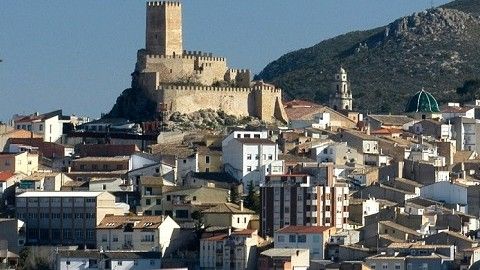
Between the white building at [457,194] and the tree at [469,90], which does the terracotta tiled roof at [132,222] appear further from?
the tree at [469,90]

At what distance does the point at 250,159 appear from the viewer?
101 meters

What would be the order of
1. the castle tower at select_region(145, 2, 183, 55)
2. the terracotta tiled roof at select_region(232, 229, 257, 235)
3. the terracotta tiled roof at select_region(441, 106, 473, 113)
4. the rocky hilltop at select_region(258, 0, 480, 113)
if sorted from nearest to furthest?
the terracotta tiled roof at select_region(232, 229, 257, 235), the castle tower at select_region(145, 2, 183, 55), the terracotta tiled roof at select_region(441, 106, 473, 113), the rocky hilltop at select_region(258, 0, 480, 113)

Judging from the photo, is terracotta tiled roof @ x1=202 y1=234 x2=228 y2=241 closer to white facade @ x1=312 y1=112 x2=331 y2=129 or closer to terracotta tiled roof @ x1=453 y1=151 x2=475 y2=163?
terracotta tiled roof @ x1=453 y1=151 x2=475 y2=163

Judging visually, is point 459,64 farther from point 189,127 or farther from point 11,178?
point 11,178

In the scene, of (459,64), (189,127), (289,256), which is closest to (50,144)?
(189,127)

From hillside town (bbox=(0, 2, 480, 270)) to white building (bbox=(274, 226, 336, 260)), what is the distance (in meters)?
0.05

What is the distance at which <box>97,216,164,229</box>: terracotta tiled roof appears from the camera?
302 ft

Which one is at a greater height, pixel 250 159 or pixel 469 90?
pixel 469 90

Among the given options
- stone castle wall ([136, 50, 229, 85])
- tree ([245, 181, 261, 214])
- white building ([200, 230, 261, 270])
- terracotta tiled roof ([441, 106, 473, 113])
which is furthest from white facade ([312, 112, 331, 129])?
white building ([200, 230, 261, 270])

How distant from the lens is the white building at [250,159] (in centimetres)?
10081

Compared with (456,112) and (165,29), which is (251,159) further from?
(456,112)

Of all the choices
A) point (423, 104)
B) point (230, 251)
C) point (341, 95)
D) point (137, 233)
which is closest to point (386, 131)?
point (423, 104)

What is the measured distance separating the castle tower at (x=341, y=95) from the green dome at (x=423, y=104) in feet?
10.9

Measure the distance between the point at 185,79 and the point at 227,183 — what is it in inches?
607
